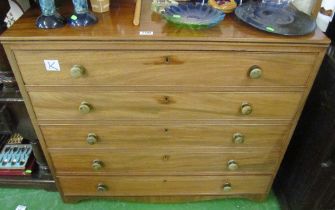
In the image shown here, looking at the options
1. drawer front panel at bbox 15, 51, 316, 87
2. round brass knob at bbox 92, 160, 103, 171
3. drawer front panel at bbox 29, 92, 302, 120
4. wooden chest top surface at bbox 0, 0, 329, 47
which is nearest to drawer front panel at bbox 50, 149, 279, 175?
round brass knob at bbox 92, 160, 103, 171

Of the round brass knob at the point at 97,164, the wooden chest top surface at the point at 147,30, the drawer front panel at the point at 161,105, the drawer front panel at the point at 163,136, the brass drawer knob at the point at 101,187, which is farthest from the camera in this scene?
the brass drawer knob at the point at 101,187

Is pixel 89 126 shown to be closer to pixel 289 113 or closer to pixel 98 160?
pixel 98 160

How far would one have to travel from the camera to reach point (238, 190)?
132cm

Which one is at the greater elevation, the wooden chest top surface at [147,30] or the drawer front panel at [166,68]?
the wooden chest top surface at [147,30]

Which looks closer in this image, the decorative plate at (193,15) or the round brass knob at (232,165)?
the decorative plate at (193,15)

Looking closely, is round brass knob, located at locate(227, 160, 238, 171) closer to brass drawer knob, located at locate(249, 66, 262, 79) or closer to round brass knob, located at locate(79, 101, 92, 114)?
brass drawer knob, located at locate(249, 66, 262, 79)

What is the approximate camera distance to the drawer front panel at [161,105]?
94cm

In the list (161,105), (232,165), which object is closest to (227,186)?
Result: (232,165)

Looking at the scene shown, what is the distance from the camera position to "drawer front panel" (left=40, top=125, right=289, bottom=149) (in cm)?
104

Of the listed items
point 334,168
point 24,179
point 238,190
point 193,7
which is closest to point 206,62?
point 193,7

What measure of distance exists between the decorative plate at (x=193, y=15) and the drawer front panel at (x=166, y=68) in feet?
0.30

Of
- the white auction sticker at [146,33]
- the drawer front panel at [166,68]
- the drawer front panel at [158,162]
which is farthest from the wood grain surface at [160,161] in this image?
the white auction sticker at [146,33]

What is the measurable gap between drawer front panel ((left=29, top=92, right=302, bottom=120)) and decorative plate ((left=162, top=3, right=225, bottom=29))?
23 cm

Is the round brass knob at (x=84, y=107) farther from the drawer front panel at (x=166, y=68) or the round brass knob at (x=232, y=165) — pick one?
the round brass knob at (x=232, y=165)
